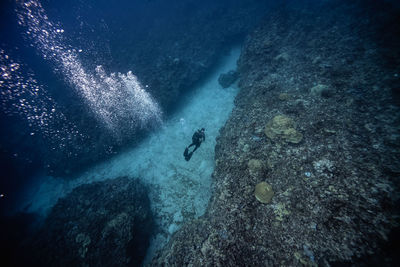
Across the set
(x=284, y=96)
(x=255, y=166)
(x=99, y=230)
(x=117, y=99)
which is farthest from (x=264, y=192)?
(x=117, y=99)

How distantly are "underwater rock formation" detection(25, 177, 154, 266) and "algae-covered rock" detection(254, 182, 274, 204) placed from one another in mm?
4833

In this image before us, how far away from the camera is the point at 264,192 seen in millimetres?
3740

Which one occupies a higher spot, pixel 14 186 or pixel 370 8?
pixel 14 186

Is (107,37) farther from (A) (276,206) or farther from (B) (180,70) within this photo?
(A) (276,206)

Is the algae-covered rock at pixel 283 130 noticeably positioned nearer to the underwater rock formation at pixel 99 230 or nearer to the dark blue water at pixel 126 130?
the dark blue water at pixel 126 130

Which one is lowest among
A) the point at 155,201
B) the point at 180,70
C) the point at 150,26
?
the point at 155,201

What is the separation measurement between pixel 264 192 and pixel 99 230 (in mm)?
6180

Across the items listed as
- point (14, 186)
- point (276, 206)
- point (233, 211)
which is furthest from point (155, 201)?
point (14, 186)

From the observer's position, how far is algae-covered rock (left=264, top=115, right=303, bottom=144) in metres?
4.47

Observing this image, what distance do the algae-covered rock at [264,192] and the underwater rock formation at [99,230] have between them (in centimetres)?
483

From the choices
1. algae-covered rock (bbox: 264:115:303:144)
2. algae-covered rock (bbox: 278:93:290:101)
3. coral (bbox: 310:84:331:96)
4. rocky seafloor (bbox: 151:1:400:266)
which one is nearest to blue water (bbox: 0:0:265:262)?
rocky seafloor (bbox: 151:1:400:266)

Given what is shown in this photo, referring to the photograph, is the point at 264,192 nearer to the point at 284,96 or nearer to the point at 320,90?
the point at 284,96

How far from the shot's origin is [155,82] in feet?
35.1

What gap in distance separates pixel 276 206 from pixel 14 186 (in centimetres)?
1946
